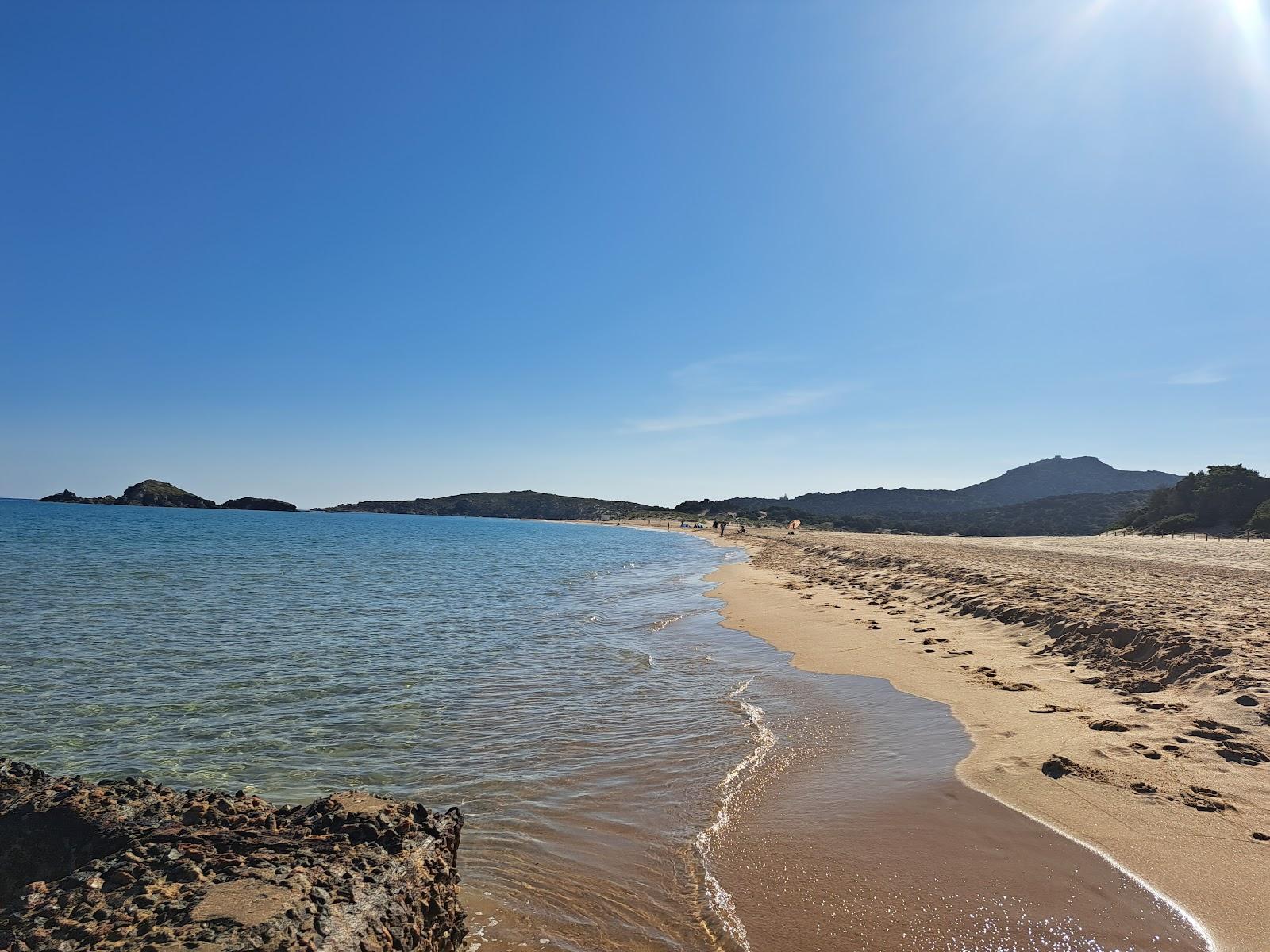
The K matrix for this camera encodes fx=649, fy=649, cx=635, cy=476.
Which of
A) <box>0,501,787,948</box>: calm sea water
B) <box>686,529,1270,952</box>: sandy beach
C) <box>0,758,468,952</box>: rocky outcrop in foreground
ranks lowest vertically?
<box>0,501,787,948</box>: calm sea water

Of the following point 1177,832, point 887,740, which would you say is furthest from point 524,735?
point 1177,832

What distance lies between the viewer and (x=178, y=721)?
27.9 ft

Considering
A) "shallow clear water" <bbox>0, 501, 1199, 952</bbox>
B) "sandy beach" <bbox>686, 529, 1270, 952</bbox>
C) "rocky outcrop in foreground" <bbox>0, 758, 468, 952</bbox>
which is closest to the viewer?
"rocky outcrop in foreground" <bbox>0, 758, 468, 952</bbox>

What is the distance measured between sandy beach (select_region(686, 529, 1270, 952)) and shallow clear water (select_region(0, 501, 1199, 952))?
470mm

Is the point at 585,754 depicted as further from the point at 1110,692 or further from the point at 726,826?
the point at 1110,692

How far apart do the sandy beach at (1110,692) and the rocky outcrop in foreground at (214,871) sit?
4.60 m

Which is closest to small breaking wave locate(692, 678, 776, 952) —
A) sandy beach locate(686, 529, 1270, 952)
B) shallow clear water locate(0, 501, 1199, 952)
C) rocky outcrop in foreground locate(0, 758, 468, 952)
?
shallow clear water locate(0, 501, 1199, 952)

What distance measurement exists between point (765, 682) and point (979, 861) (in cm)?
593

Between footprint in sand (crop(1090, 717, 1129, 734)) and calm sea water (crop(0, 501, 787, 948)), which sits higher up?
footprint in sand (crop(1090, 717, 1129, 734))

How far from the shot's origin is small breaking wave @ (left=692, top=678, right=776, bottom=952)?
4.17 meters

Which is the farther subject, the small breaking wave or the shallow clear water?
the shallow clear water

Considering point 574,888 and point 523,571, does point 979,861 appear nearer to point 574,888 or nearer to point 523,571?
point 574,888

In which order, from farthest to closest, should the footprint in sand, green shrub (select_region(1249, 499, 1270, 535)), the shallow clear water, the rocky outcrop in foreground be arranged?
green shrub (select_region(1249, 499, 1270, 535)), the footprint in sand, the shallow clear water, the rocky outcrop in foreground

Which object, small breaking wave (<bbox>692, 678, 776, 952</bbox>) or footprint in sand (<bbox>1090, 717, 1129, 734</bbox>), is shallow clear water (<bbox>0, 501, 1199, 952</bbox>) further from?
footprint in sand (<bbox>1090, 717, 1129, 734</bbox>)
